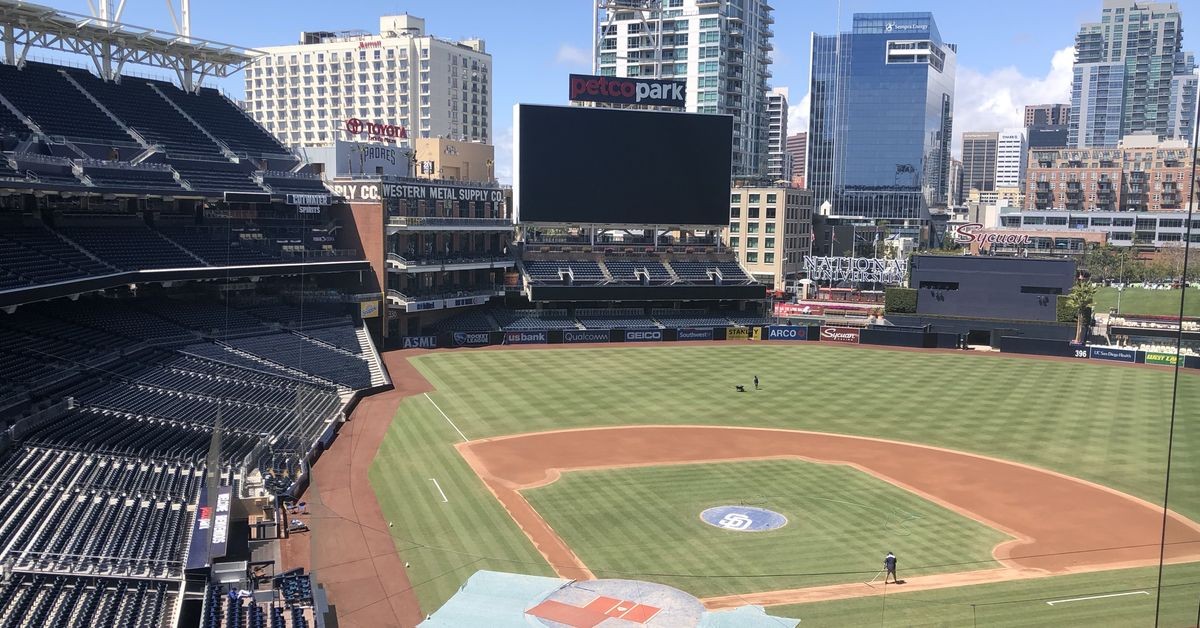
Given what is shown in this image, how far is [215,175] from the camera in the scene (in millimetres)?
59344

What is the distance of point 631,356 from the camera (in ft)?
224

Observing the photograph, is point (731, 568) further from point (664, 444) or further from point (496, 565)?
point (664, 444)

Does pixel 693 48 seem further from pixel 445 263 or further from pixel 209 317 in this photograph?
pixel 209 317

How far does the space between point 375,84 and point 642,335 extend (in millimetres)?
86157

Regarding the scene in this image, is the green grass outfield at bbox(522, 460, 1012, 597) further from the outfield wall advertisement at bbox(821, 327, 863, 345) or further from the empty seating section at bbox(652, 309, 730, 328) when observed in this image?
the outfield wall advertisement at bbox(821, 327, 863, 345)

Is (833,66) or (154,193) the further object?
(833,66)

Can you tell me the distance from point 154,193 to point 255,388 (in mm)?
16679

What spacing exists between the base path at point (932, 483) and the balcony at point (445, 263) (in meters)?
29.7

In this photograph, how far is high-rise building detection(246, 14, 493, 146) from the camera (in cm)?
14000

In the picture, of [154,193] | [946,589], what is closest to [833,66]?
[154,193]

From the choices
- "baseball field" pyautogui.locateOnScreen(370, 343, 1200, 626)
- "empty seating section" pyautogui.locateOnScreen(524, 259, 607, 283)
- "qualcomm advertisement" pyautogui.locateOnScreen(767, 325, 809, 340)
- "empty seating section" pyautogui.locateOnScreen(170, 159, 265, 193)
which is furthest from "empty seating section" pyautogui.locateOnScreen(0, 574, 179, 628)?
"qualcomm advertisement" pyautogui.locateOnScreen(767, 325, 809, 340)

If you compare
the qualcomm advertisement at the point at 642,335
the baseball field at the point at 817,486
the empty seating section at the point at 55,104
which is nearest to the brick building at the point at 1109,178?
the baseball field at the point at 817,486

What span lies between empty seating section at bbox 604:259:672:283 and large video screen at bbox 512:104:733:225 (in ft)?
14.4

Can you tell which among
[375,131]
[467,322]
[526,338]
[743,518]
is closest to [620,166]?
[526,338]
